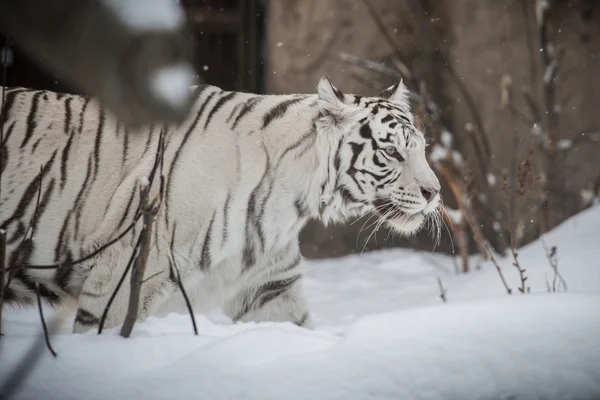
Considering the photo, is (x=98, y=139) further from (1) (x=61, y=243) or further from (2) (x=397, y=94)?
(2) (x=397, y=94)

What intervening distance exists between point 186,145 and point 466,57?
235 centimetres

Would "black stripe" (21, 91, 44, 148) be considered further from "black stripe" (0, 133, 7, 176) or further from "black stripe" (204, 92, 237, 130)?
"black stripe" (204, 92, 237, 130)

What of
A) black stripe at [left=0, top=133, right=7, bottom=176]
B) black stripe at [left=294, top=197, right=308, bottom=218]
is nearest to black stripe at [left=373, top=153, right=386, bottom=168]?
black stripe at [left=294, top=197, right=308, bottom=218]

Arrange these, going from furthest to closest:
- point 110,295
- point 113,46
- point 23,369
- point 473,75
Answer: point 473,75 → point 110,295 → point 23,369 → point 113,46

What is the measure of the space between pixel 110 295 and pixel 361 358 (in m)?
0.76

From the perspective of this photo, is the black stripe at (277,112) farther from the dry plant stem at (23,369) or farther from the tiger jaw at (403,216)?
the dry plant stem at (23,369)

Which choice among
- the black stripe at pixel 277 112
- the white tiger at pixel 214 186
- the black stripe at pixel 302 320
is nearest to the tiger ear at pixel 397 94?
the white tiger at pixel 214 186

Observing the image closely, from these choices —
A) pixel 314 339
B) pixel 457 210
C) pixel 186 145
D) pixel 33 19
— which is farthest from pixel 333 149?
pixel 457 210

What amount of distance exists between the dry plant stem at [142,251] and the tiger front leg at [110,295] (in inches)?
13.3

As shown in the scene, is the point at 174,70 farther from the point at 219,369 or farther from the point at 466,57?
the point at 466,57

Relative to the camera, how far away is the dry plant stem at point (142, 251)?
140 centimetres

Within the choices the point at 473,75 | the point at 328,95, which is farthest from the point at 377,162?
the point at 473,75

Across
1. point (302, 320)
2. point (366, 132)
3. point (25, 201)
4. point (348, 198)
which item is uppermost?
point (366, 132)

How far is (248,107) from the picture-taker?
213cm
